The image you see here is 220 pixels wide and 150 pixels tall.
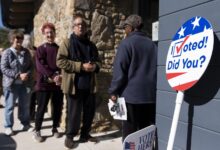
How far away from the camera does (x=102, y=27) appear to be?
564 cm

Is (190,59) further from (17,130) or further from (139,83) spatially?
(17,130)

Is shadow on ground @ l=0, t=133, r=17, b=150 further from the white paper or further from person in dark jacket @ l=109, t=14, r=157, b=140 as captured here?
person in dark jacket @ l=109, t=14, r=157, b=140

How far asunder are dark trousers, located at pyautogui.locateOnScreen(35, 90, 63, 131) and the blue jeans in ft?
1.56

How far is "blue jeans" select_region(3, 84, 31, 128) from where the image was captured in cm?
550

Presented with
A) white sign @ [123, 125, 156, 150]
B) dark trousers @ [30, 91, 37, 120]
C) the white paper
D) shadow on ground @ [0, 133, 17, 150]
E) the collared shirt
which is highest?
the collared shirt

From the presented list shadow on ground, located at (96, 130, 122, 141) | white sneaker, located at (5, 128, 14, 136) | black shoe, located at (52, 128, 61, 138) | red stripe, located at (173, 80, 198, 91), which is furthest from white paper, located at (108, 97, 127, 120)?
white sneaker, located at (5, 128, 14, 136)

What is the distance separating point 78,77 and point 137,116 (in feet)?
4.27

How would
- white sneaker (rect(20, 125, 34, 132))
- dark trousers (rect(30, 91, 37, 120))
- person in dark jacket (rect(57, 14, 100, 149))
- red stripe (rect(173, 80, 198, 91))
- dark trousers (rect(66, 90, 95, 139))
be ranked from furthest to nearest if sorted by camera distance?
dark trousers (rect(30, 91, 37, 120))
white sneaker (rect(20, 125, 34, 132))
dark trousers (rect(66, 90, 95, 139))
person in dark jacket (rect(57, 14, 100, 149))
red stripe (rect(173, 80, 198, 91))

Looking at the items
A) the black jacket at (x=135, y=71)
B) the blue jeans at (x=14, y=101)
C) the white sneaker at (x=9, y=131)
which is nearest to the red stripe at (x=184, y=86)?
the black jacket at (x=135, y=71)

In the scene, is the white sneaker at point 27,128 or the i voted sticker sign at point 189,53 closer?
the i voted sticker sign at point 189,53

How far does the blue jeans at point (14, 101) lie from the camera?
550cm

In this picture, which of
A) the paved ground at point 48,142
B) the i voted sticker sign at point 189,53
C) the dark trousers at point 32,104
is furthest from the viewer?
the dark trousers at point 32,104

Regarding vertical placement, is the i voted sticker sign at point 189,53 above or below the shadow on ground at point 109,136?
above

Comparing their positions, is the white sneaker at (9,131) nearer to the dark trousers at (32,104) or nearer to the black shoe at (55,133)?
the black shoe at (55,133)
